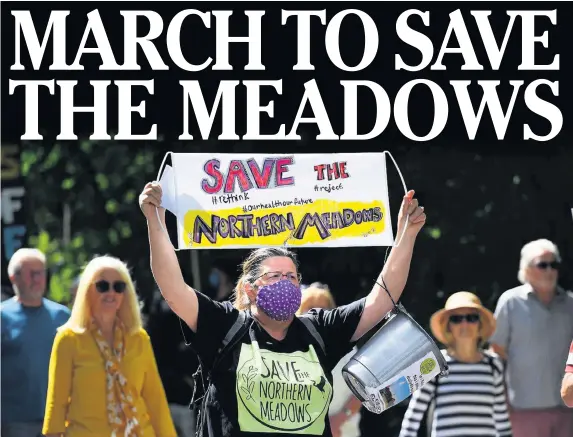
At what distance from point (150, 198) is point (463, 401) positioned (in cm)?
325

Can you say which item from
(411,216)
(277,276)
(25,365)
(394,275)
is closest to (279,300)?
(277,276)

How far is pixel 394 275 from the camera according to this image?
237 inches

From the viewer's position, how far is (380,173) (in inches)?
252

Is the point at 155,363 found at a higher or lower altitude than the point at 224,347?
lower

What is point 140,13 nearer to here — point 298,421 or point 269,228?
point 269,228

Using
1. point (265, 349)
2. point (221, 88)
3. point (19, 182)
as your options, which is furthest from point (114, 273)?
point (19, 182)

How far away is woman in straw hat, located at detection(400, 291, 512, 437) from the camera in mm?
8477

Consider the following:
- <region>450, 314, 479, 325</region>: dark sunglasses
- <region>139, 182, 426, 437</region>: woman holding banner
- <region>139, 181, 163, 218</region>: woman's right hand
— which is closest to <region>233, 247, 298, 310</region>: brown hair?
<region>139, 182, 426, 437</region>: woman holding banner

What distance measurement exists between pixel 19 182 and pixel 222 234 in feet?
24.0

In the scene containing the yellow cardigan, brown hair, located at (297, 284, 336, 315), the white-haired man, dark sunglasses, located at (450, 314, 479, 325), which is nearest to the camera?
the yellow cardigan

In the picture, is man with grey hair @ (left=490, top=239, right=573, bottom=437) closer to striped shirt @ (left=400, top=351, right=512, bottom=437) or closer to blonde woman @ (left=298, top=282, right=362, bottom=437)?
striped shirt @ (left=400, top=351, right=512, bottom=437)

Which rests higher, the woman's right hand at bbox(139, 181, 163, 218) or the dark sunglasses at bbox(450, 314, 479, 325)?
the woman's right hand at bbox(139, 181, 163, 218)

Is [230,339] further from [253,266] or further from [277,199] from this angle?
[277,199]

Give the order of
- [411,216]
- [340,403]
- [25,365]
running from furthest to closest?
1. [25,365]
2. [340,403]
3. [411,216]
